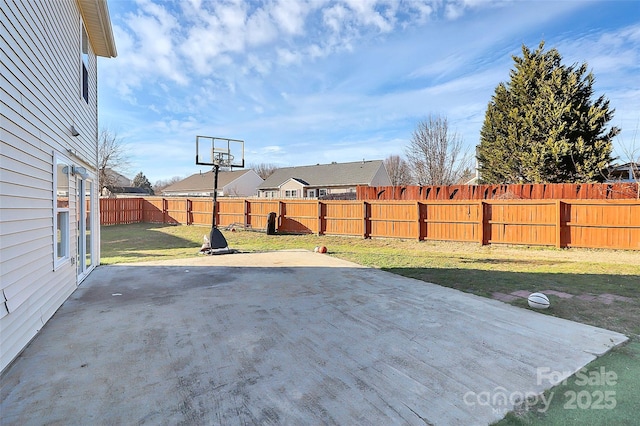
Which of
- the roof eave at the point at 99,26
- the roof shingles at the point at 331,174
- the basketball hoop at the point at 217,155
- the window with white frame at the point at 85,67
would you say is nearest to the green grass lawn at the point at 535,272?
the basketball hoop at the point at 217,155

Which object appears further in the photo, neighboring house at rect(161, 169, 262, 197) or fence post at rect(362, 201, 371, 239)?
neighboring house at rect(161, 169, 262, 197)

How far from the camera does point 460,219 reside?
A: 10.9 metres

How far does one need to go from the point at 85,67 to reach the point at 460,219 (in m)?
11.1

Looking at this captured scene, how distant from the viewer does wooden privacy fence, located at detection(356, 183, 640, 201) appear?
30.9 ft

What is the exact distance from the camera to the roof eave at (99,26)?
5.45 metres


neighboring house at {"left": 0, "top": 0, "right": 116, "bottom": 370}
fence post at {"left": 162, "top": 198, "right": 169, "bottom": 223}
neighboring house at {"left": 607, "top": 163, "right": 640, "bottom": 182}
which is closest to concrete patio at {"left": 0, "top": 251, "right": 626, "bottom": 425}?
neighboring house at {"left": 0, "top": 0, "right": 116, "bottom": 370}

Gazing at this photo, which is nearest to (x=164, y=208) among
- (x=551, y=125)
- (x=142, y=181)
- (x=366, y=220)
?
(x=366, y=220)

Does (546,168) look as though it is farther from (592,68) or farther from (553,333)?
(553,333)

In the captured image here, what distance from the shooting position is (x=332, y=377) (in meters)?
2.38

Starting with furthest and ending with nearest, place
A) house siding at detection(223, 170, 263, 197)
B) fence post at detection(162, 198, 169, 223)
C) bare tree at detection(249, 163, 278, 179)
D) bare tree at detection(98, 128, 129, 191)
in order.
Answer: bare tree at detection(249, 163, 278, 179)
house siding at detection(223, 170, 263, 197)
bare tree at detection(98, 128, 129, 191)
fence post at detection(162, 198, 169, 223)

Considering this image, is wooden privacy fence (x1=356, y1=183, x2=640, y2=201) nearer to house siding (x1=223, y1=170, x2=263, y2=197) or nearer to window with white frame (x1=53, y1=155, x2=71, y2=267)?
window with white frame (x1=53, y1=155, x2=71, y2=267)

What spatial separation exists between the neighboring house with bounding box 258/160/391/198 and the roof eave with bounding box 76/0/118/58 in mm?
20650

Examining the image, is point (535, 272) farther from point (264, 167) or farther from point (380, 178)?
point (264, 167)

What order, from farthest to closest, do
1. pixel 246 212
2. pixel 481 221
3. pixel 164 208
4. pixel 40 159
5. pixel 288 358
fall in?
pixel 164 208, pixel 246 212, pixel 481 221, pixel 40 159, pixel 288 358
